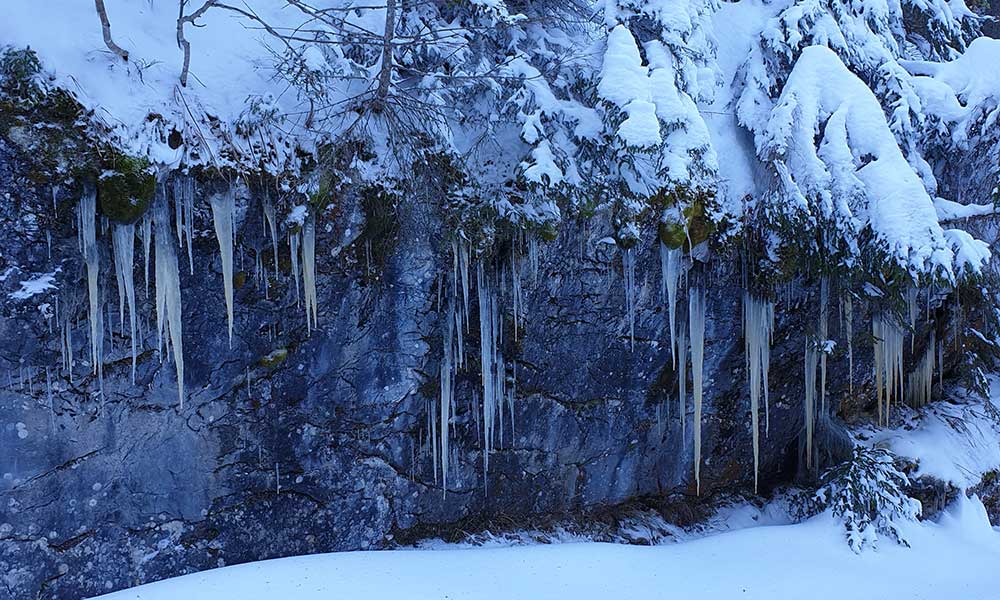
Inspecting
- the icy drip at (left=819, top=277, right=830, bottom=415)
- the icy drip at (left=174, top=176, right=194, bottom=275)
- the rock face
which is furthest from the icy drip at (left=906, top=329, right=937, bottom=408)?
the icy drip at (left=174, top=176, right=194, bottom=275)

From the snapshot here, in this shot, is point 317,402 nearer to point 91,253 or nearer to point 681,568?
point 91,253

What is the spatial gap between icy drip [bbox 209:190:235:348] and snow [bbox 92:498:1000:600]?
1.77 metres

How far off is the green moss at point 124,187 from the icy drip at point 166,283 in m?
0.12

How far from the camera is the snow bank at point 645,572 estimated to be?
4422 mm

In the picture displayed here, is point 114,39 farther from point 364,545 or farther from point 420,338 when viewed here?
point 364,545

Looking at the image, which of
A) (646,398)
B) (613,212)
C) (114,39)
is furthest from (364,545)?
(114,39)

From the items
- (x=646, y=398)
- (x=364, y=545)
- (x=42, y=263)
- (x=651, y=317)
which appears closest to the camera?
(x=42, y=263)

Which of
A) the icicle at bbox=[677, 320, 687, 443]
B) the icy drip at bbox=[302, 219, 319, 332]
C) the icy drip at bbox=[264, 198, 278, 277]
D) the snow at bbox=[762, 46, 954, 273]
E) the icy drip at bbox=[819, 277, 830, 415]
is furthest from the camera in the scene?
the icy drip at bbox=[819, 277, 830, 415]

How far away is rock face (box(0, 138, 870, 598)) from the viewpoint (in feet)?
14.0

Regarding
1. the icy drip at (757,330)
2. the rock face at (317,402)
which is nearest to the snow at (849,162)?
the icy drip at (757,330)

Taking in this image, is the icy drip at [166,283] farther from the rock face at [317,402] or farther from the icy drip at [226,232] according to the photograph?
the icy drip at [226,232]

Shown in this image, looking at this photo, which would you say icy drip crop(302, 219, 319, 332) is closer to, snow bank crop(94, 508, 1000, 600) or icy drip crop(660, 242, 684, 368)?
snow bank crop(94, 508, 1000, 600)

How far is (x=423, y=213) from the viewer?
5.20 metres

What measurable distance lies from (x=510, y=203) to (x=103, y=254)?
291 centimetres
